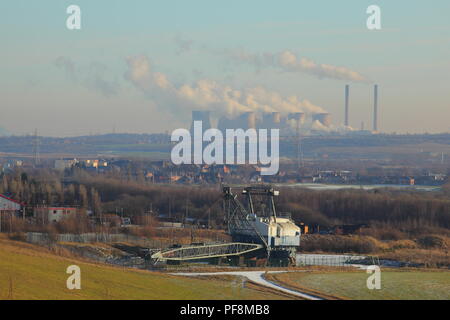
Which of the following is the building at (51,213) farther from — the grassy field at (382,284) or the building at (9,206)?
the grassy field at (382,284)

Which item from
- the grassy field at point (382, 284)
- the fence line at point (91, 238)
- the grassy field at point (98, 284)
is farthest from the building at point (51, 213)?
the grassy field at point (382, 284)

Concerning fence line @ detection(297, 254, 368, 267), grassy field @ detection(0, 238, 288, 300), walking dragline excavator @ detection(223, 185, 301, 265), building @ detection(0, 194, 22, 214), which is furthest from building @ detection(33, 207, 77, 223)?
grassy field @ detection(0, 238, 288, 300)

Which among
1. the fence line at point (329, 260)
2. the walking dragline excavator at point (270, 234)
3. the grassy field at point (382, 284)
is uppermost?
the walking dragline excavator at point (270, 234)

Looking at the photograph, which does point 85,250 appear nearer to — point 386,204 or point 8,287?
point 8,287

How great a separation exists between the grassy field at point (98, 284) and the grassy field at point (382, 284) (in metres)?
2.30

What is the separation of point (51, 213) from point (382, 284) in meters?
22.7

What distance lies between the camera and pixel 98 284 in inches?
858

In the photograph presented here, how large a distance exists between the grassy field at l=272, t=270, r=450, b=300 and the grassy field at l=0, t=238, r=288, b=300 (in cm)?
230

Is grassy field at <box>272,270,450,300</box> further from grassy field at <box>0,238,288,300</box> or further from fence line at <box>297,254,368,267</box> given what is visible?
fence line at <box>297,254,368,267</box>

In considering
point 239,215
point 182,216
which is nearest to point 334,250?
point 239,215

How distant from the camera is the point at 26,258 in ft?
80.1

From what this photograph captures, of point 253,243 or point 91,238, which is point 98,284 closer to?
point 253,243

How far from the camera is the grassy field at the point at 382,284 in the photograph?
24.7 m

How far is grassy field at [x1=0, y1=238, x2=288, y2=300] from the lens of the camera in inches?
776
